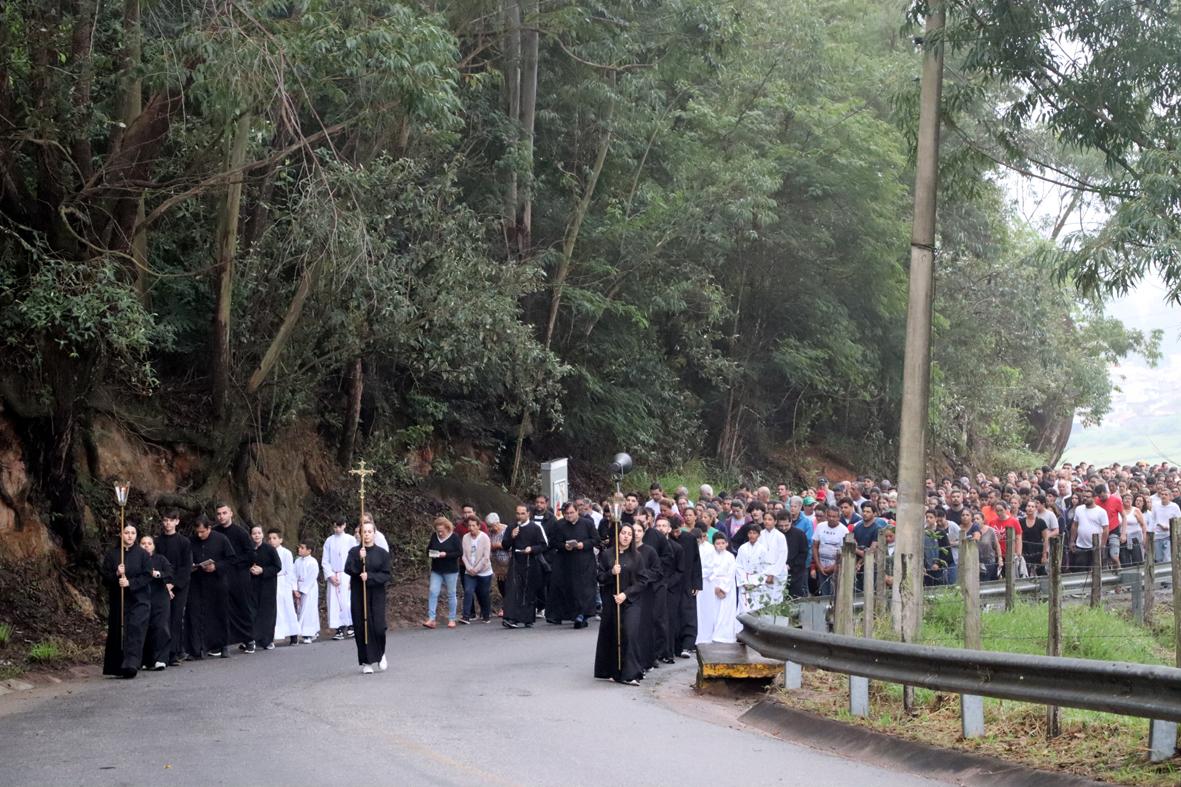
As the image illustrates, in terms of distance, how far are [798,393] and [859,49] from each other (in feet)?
35.3

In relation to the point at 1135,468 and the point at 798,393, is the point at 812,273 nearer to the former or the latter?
the point at 798,393

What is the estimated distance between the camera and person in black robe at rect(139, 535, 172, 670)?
1730cm

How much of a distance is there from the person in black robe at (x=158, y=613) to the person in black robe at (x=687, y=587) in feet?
21.2

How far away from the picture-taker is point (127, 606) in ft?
55.1

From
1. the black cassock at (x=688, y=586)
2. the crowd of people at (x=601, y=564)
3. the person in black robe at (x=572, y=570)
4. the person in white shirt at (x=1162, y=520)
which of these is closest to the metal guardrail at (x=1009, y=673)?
the crowd of people at (x=601, y=564)

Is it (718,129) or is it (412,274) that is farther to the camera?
(718,129)

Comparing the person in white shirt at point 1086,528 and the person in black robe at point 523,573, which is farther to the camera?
the person in white shirt at point 1086,528

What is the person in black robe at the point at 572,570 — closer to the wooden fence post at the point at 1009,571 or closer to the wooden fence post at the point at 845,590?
the wooden fence post at the point at 1009,571

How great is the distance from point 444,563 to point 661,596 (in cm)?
642

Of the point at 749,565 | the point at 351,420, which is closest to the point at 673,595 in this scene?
the point at 749,565

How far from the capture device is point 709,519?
21469 millimetres

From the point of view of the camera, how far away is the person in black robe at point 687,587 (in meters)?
18.6

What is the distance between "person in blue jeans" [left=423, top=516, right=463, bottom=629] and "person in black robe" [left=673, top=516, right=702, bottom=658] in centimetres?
475

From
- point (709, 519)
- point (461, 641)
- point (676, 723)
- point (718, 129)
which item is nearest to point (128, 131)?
point (461, 641)
